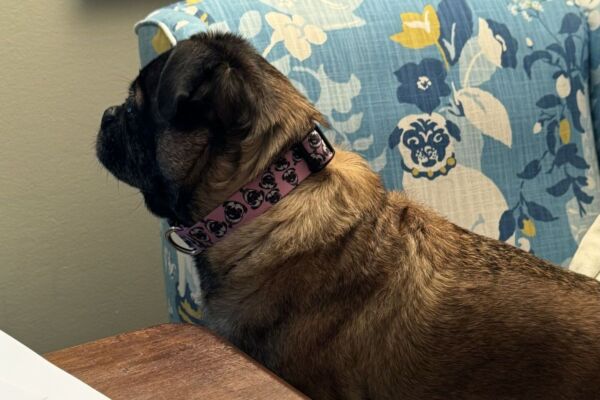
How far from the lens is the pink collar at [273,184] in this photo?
2.89 ft

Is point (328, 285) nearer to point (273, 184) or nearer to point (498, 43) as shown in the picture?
point (273, 184)

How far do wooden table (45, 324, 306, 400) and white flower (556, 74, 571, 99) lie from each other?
0.84 m

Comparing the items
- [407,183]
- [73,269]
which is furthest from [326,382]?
[73,269]

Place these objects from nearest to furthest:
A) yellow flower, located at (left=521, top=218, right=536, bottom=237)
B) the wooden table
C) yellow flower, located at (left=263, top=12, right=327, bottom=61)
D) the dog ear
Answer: the wooden table, the dog ear, yellow flower, located at (left=263, top=12, right=327, bottom=61), yellow flower, located at (left=521, top=218, right=536, bottom=237)

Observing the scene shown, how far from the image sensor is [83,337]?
163cm

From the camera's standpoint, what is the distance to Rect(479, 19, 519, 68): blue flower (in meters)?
1.27

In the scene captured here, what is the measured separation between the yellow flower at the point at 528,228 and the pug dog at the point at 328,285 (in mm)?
355

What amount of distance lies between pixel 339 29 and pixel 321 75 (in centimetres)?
9

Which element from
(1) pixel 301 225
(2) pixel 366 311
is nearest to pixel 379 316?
(2) pixel 366 311

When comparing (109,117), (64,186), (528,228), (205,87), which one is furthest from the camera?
(64,186)

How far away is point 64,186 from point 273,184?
0.78 m

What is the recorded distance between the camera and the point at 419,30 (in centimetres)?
125

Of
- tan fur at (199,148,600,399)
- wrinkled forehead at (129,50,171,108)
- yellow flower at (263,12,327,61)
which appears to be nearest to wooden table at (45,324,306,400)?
tan fur at (199,148,600,399)

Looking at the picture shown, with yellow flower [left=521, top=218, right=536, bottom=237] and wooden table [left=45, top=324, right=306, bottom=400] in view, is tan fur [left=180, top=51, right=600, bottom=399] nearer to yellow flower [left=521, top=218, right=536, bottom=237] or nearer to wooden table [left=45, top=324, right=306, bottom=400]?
wooden table [left=45, top=324, right=306, bottom=400]
